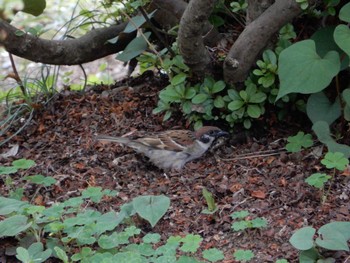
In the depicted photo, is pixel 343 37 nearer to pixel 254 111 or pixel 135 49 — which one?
pixel 254 111

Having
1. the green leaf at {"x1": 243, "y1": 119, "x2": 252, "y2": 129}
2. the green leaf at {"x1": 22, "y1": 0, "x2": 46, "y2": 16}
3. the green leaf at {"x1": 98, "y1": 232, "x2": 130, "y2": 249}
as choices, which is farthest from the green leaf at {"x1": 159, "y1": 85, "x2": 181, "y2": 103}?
the green leaf at {"x1": 98, "y1": 232, "x2": 130, "y2": 249}

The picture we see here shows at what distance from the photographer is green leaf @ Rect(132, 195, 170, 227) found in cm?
409

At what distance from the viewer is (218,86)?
5.18 meters

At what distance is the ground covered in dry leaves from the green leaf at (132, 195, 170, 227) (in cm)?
21

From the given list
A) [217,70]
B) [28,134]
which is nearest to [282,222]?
[217,70]

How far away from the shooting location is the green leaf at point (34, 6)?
5.62 m

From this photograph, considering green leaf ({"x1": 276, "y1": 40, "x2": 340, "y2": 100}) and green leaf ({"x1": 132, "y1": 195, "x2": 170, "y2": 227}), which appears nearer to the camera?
green leaf ({"x1": 132, "y1": 195, "x2": 170, "y2": 227})

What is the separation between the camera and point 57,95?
6.18 m

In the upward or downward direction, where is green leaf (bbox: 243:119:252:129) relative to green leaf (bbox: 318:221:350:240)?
upward

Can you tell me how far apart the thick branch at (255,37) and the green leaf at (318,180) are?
3.34 feet

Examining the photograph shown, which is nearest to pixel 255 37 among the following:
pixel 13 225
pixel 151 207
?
pixel 151 207

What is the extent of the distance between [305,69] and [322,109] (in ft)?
1.60

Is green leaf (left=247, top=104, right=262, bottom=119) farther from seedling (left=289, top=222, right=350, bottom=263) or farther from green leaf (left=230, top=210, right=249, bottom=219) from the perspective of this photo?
seedling (left=289, top=222, right=350, bottom=263)

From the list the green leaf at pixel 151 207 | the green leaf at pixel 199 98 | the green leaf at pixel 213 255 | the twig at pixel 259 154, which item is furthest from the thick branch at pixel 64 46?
the green leaf at pixel 213 255
